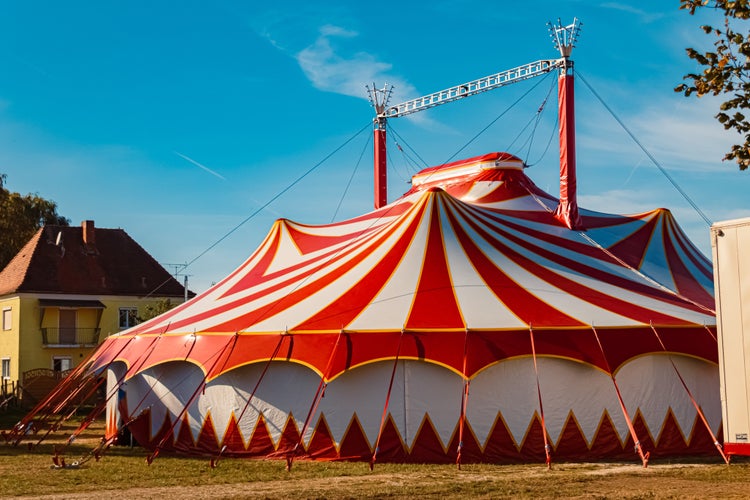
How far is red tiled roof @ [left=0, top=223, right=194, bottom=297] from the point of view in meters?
27.9

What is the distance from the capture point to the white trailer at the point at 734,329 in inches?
269

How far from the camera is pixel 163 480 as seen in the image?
30.7 feet

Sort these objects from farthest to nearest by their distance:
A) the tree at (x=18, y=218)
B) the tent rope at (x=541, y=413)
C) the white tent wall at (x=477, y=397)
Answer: the tree at (x=18, y=218), the white tent wall at (x=477, y=397), the tent rope at (x=541, y=413)

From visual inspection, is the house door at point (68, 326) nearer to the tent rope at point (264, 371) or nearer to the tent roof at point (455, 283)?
the tent roof at point (455, 283)

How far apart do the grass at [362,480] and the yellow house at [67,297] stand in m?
15.9

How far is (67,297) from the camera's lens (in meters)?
28.0

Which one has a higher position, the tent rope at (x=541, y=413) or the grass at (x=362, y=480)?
the tent rope at (x=541, y=413)

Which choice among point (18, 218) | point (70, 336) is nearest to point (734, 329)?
point (70, 336)

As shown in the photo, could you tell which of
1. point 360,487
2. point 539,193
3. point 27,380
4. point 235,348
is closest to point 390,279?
point 235,348

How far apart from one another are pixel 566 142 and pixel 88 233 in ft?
65.7

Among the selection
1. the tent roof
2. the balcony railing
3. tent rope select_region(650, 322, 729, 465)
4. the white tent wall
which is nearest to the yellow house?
the balcony railing

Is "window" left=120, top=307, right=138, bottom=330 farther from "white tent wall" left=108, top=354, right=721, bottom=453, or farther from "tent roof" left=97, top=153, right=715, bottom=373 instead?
"white tent wall" left=108, top=354, right=721, bottom=453

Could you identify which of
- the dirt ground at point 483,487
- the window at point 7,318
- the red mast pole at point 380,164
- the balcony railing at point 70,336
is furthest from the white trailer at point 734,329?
the window at point 7,318

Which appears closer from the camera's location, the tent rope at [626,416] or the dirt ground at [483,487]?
the dirt ground at [483,487]
